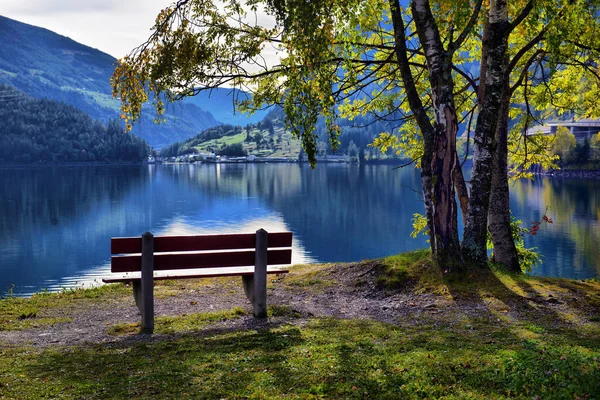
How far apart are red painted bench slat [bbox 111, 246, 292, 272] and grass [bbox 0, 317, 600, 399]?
70.9 inches

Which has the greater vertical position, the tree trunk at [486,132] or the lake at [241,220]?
the tree trunk at [486,132]

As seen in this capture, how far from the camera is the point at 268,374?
25.2 ft

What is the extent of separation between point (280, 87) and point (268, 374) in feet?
37.0

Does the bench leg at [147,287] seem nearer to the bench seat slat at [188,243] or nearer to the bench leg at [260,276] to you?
the bench seat slat at [188,243]

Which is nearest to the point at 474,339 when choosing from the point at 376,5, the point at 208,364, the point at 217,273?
the point at 208,364

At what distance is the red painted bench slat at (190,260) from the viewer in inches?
448

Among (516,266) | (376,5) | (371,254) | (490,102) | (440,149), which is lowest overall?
(371,254)

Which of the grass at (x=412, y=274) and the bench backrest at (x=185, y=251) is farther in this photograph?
the grass at (x=412, y=274)

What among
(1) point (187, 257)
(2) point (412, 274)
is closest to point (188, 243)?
(1) point (187, 257)

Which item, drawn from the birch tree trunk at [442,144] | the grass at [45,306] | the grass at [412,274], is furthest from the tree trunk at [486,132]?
the grass at [45,306]

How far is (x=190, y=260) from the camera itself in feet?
38.6

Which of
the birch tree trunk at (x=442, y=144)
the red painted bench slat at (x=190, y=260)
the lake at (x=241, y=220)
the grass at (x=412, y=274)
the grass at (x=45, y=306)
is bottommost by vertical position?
the lake at (x=241, y=220)

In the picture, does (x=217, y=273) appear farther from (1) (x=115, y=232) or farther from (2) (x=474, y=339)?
(1) (x=115, y=232)

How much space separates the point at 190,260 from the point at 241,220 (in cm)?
7102
